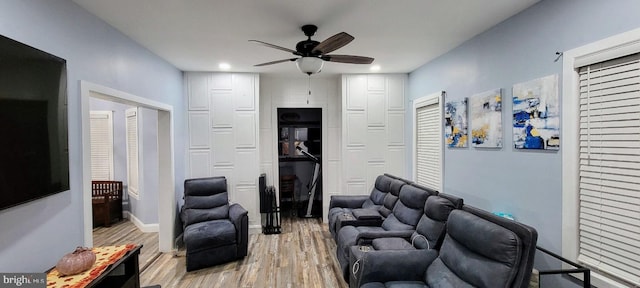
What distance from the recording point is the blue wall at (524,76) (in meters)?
1.90

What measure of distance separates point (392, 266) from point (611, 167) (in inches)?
64.1

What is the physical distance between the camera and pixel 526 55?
7.81ft

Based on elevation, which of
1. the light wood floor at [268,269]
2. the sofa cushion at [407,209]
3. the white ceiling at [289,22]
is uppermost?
the white ceiling at [289,22]

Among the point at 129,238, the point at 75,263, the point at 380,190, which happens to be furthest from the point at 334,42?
the point at 129,238

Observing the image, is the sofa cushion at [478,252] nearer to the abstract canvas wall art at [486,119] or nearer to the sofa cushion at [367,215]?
the abstract canvas wall art at [486,119]

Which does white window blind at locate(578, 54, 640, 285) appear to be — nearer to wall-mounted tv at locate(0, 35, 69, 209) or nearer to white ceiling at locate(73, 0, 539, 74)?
white ceiling at locate(73, 0, 539, 74)

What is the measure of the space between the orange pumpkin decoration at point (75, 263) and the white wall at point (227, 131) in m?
2.81

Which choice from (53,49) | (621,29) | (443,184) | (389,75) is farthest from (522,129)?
(53,49)

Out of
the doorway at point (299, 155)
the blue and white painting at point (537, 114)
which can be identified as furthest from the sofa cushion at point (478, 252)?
the doorway at point (299, 155)

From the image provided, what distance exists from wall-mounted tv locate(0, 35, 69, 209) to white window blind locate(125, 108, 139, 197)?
127 inches

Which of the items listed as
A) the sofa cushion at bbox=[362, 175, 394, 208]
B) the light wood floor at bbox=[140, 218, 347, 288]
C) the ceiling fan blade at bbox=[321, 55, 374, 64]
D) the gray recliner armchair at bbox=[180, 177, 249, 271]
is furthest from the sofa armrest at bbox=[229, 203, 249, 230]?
the ceiling fan blade at bbox=[321, 55, 374, 64]

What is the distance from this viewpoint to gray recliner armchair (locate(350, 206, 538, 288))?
1.72 metres

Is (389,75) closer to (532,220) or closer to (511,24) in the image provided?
(511,24)

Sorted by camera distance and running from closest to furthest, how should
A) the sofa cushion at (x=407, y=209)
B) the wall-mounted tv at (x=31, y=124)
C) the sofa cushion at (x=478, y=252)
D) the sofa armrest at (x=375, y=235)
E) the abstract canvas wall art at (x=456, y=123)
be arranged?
the wall-mounted tv at (x=31, y=124) → the sofa cushion at (x=478, y=252) → the sofa armrest at (x=375, y=235) → the sofa cushion at (x=407, y=209) → the abstract canvas wall art at (x=456, y=123)
